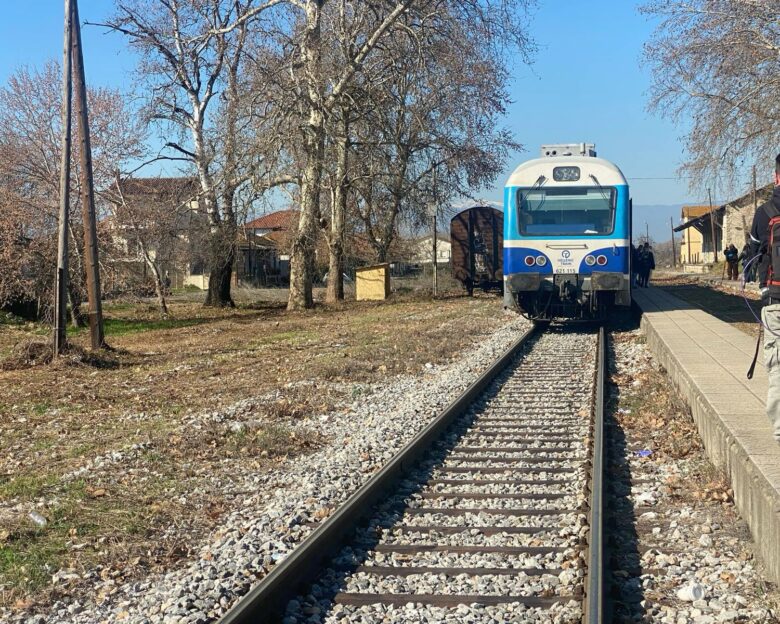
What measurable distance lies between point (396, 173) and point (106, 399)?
863 inches

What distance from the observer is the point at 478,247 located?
33.7 metres

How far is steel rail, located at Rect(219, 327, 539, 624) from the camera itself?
4291 millimetres

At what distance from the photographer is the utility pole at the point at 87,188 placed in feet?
51.6

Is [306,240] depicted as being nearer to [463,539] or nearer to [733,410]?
[733,410]

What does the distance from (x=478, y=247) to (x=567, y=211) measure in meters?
16.5

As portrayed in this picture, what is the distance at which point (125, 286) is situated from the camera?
2644 centimetres

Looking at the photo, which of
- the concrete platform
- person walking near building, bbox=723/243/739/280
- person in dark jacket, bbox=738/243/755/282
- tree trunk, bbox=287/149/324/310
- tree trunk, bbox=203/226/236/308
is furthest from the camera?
person walking near building, bbox=723/243/739/280

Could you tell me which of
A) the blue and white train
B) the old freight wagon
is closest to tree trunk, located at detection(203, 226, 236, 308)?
the old freight wagon

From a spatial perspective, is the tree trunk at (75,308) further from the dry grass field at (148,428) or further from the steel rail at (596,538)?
the steel rail at (596,538)

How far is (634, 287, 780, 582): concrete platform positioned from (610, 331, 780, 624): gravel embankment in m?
0.15

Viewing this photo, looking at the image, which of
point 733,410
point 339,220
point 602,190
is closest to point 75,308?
point 339,220

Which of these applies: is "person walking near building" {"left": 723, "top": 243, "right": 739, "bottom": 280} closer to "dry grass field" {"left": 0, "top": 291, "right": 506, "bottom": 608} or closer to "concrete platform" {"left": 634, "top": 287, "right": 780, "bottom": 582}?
"dry grass field" {"left": 0, "top": 291, "right": 506, "bottom": 608}

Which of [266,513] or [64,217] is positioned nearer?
[266,513]

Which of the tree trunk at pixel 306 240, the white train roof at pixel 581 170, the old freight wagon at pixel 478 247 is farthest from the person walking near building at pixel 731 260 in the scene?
the white train roof at pixel 581 170
